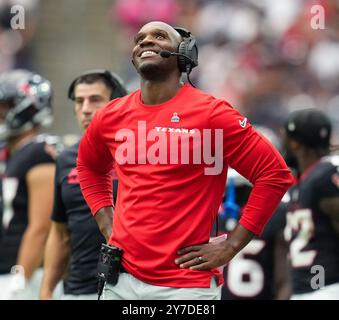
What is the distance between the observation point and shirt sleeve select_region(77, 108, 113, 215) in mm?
5309

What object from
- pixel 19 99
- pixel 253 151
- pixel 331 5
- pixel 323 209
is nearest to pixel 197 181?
pixel 253 151

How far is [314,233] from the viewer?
7137 millimetres

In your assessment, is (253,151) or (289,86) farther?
(289,86)

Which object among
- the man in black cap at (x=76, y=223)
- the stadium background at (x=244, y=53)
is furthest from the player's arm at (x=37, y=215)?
the stadium background at (x=244, y=53)

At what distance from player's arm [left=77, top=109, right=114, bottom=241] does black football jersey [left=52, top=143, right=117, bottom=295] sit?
72 centimetres

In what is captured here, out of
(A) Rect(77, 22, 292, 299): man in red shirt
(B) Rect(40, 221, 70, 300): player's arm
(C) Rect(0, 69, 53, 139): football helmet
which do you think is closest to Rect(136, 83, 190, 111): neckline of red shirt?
(A) Rect(77, 22, 292, 299): man in red shirt

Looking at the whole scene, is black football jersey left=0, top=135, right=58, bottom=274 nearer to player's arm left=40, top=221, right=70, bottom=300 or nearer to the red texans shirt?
player's arm left=40, top=221, right=70, bottom=300

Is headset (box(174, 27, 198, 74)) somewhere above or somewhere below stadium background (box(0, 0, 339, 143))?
below

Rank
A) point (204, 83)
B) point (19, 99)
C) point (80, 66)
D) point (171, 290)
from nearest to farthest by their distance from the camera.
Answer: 1. point (171, 290)
2. point (19, 99)
3. point (204, 83)
4. point (80, 66)

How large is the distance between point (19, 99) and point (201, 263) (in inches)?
140

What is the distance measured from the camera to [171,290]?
484 cm

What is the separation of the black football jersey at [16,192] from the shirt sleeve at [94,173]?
1984 millimetres

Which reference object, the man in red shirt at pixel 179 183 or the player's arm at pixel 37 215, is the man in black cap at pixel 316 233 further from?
the man in red shirt at pixel 179 183

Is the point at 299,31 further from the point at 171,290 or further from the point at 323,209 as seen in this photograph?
the point at 171,290
